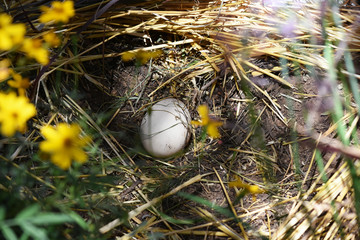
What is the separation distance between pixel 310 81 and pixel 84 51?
89cm

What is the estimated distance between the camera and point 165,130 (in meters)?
1.13

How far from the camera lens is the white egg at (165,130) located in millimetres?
1131

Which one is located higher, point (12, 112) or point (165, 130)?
point (12, 112)

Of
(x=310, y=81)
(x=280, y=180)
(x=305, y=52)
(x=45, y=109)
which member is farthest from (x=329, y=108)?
(x=45, y=109)

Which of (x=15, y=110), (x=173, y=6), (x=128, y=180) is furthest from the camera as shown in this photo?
(x=173, y=6)

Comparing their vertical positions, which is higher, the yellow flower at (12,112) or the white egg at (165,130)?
the yellow flower at (12,112)

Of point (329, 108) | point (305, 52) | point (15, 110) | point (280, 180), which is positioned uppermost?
point (15, 110)

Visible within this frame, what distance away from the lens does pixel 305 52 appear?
48.5 inches

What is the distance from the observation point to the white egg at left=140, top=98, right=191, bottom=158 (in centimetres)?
113

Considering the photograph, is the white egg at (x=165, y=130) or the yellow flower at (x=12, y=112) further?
the white egg at (x=165, y=130)

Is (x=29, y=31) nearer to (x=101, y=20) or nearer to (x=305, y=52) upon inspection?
(x=101, y=20)

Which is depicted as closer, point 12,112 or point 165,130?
point 12,112

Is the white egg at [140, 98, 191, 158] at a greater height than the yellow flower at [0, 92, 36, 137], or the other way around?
the yellow flower at [0, 92, 36, 137]

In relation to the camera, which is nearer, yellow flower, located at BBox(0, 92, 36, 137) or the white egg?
yellow flower, located at BBox(0, 92, 36, 137)
